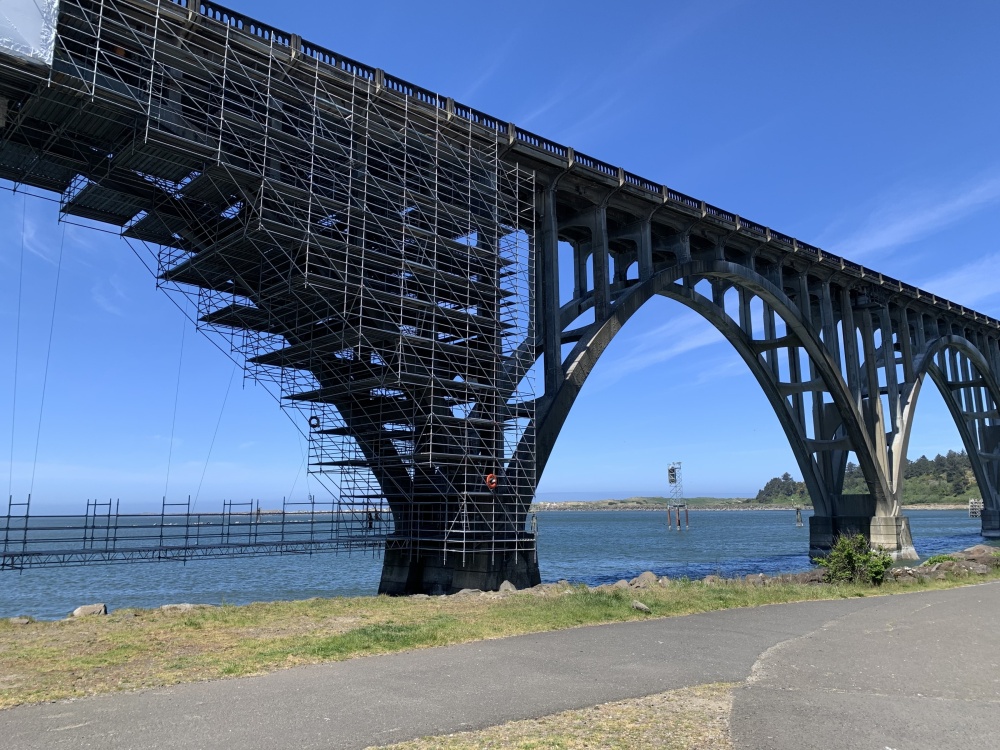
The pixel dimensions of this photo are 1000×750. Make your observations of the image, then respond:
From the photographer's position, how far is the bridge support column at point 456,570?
83.6ft

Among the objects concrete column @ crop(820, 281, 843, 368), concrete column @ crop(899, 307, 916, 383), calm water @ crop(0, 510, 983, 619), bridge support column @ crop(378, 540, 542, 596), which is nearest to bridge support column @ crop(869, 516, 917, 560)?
calm water @ crop(0, 510, 983, 619)

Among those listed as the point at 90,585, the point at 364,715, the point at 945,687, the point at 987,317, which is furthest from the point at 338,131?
the point at 987,317

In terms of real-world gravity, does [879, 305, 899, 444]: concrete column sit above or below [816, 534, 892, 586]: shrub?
above

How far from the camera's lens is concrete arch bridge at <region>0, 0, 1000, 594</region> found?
71.4 ft

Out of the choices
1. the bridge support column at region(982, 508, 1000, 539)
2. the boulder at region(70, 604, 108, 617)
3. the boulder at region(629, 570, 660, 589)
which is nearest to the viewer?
the boulder at region(70, 604, 108, 617)

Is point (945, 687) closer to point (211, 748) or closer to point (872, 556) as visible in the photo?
point (211, 748)

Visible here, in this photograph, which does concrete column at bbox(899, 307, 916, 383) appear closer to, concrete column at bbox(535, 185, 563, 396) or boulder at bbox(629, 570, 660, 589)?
concrete column at bbox(535, 185, 563, 396)

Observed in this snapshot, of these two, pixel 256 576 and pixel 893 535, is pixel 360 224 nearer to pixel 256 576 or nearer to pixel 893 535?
pixel 256 576

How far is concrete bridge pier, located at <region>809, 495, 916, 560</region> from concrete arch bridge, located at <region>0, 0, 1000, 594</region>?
87.3 feet

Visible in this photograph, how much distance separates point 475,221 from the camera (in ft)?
93.3

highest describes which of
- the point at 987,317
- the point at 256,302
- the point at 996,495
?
the point at 987,317

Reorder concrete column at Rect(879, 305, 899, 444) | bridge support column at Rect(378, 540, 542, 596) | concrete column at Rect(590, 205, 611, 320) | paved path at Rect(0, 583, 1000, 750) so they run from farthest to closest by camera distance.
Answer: concrete column at Rect(879, 305, 899, 444) → concrete column at Rect(590, 205, 611, 320) → bridge support column at Rect(378, 540, 542, 596) → paved path at Rect(0, 583, 1000, 750)

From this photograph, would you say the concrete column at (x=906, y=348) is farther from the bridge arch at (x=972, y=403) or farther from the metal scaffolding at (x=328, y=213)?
the metal scaffolding at (x=328, y=213)

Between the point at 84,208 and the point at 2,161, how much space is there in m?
2.60
